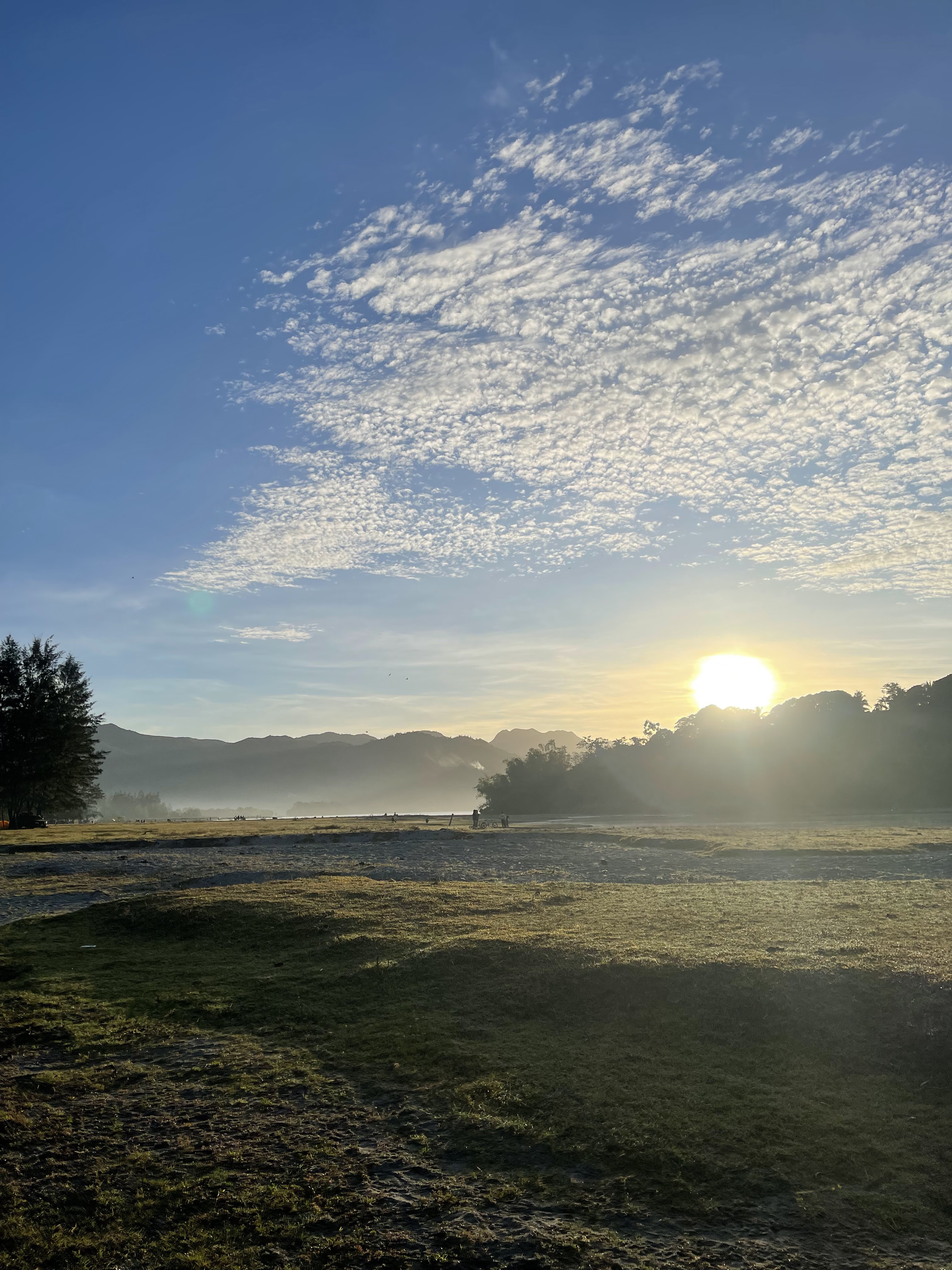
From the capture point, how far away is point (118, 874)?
1315 inches

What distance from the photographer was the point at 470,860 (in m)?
37.6

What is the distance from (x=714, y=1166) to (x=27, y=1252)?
19.5ft

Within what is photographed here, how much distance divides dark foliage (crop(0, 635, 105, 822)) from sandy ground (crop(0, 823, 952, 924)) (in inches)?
956

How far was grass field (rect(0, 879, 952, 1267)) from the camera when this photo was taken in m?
6.71

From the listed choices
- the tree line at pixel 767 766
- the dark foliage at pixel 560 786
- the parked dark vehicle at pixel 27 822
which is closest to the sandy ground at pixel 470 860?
the parked dark vehicle at pixel 27 822

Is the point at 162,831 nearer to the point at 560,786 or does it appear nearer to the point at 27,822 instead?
the point at 27,822

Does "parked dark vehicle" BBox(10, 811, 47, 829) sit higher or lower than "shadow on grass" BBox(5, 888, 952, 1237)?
lower

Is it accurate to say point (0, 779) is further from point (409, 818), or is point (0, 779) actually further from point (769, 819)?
point (769, 819)

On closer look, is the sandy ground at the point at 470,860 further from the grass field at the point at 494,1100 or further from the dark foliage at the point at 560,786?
the dark foliage at the point at 560,786

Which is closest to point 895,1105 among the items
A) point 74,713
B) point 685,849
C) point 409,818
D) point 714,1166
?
point 714,1166

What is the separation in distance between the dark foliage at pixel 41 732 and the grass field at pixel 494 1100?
58.1m

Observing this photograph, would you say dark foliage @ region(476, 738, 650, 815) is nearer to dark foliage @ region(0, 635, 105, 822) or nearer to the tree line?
the tree line

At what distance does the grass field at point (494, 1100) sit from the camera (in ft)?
22.0

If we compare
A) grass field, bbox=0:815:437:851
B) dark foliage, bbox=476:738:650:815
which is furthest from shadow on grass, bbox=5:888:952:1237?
dark foliage, bbox=476:738:650:815
